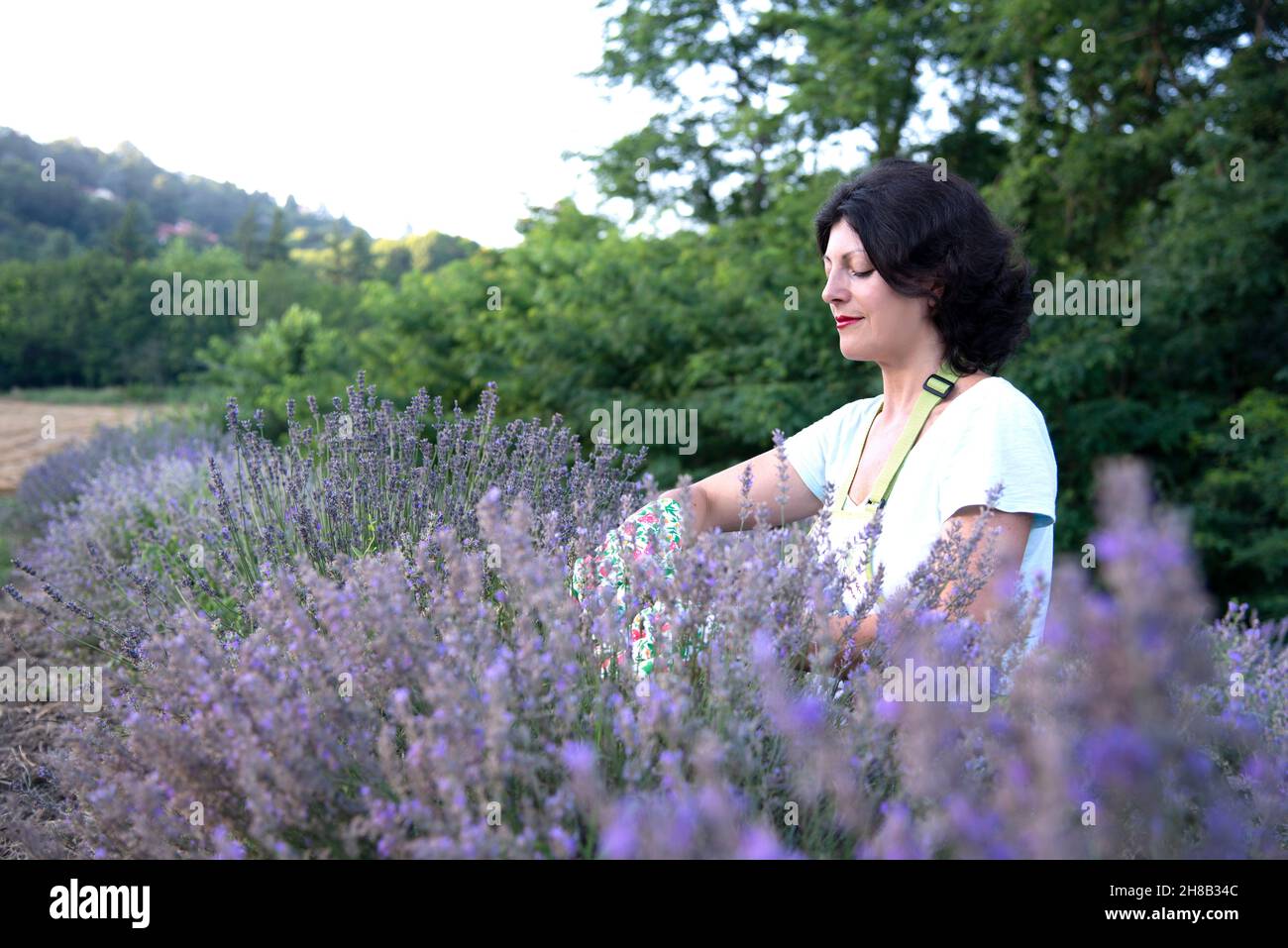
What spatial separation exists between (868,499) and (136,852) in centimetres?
164

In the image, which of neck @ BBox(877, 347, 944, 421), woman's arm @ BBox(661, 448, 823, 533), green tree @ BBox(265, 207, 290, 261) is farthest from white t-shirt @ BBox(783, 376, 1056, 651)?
green tree @ BBox(265, 207, 290, 261)

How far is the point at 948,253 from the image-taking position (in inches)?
99.5

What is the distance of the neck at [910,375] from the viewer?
8.51ft

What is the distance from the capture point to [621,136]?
14258mm

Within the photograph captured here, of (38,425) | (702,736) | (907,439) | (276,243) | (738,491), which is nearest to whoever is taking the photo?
(702,736)

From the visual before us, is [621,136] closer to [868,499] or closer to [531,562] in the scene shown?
[868,499]

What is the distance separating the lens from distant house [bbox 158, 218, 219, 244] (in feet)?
146

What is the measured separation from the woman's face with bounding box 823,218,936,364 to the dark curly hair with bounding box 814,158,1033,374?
2 centimetres

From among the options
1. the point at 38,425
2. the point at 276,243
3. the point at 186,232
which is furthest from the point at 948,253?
the point at 186,232

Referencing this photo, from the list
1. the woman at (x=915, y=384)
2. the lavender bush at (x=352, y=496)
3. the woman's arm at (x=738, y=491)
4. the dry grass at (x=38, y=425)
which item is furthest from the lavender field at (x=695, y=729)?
the dry grass at (x=38, y=425)

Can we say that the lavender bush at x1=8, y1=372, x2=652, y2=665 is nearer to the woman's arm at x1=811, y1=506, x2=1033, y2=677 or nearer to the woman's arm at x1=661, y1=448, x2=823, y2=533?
the woman's arm at x1=661, y1=448, x2=823, y2=533

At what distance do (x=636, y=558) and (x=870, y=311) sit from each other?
43.6 inches

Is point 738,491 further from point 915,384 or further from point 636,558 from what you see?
point 636,558

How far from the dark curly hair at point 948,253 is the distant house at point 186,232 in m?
45.6
